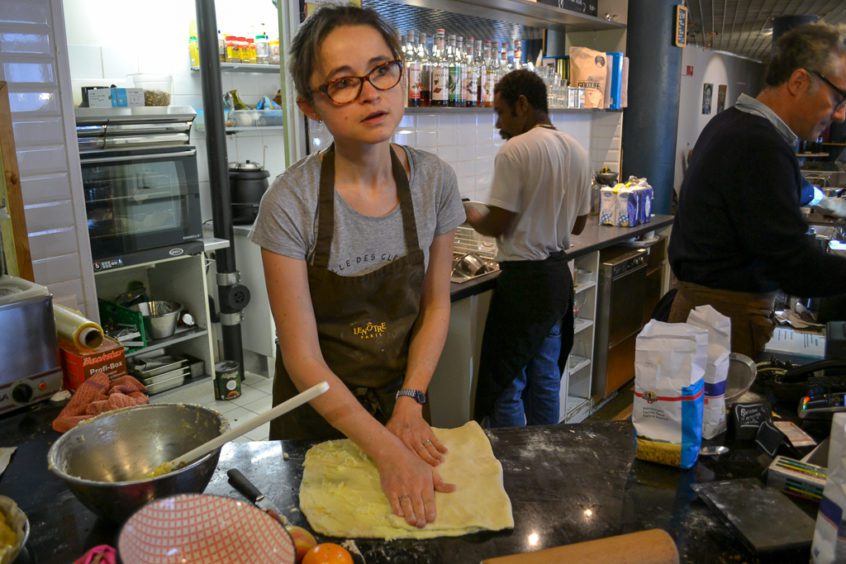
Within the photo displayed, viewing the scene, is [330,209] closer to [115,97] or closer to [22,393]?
[22,393]

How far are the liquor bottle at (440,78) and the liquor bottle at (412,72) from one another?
8cm

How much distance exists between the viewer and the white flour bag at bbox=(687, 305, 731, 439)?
A: 4.28 feet

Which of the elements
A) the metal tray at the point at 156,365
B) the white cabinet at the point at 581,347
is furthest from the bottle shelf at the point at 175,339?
the white cabinet at the point at 581,347

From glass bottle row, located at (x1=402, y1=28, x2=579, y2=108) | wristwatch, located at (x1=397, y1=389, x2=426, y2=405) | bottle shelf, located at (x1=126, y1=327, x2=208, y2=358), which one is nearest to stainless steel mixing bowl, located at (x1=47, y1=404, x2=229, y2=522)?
wristwatch, located at (x1=397, y1=389, x2=426, y2=405)

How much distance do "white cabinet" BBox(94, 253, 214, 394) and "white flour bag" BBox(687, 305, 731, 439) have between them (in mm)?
3308

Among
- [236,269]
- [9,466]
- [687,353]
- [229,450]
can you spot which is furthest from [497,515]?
[236,269]

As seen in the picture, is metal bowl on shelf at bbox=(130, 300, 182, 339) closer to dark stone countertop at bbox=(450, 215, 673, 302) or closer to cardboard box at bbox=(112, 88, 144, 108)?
cardboard box at bbox=(112, 88, 144, 108)

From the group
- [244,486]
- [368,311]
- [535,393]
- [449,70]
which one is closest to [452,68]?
[449,70]

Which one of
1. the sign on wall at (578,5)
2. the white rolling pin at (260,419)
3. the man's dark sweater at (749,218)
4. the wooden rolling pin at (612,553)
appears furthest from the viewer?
the sign on wall at (578,5)

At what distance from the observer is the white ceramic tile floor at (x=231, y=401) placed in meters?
4.01

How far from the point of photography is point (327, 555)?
0.93m

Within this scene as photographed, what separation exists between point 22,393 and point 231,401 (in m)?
2.67

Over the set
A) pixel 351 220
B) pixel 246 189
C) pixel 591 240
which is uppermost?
pixel 351 220

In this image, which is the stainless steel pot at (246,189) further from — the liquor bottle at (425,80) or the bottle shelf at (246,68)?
the liquor bottle at (425,80)
